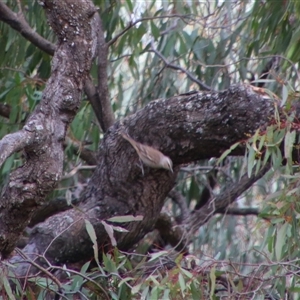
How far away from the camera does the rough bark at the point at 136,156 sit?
1879 mm

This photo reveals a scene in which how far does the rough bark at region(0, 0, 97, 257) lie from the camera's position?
5.52 ft

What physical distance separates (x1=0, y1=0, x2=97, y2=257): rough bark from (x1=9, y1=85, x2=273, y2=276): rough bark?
256 mm

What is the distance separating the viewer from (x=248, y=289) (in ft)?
5.43

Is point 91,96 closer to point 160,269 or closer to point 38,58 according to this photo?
point 38,58

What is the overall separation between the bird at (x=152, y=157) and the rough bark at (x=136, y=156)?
0.03 meters

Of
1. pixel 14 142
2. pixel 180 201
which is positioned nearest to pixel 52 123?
pixel 14 142

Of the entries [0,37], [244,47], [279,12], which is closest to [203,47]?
[244,47]

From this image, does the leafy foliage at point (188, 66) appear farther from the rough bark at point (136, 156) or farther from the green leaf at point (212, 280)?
the green leaf at point (212, 280)

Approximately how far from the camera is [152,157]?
1954 millimetres

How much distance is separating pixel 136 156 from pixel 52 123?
360 mm

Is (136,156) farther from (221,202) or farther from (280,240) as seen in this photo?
(221,202)

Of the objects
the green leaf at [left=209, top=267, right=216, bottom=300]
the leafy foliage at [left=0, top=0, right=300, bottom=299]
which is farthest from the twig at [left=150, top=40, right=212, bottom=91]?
the green leaf at [left=209, top=267, right=216, bottom=300]

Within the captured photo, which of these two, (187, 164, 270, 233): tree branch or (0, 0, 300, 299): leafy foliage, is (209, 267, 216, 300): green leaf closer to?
(0, 0, 300, 299): leafy foliage

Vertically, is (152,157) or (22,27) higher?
(22,27)
